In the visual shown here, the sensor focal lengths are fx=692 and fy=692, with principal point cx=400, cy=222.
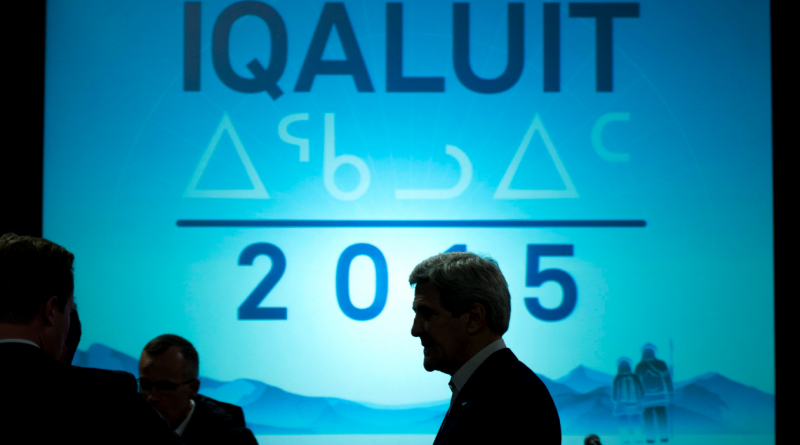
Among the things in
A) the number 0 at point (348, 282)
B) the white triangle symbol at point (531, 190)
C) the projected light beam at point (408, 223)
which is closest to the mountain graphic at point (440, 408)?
the number 0 at point (348, 282)

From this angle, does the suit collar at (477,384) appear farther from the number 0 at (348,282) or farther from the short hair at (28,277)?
the number 0 at (348,282)

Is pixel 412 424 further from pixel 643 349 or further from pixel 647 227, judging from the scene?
pixel 647 227

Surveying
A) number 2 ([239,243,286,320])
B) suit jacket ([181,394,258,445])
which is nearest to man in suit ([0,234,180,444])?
suit jacket ([181,394,258,445])

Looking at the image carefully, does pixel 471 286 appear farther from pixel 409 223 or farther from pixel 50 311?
pixel 409 223

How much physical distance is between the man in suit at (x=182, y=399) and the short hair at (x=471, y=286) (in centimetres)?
111

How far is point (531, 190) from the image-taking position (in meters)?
3.54

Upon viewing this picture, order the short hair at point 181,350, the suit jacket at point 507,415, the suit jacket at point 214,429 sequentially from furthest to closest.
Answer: the short hair at point 181,350 < the suit jacket at point 214,429 < the suit jacket at point 507,415

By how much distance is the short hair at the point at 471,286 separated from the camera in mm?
1593

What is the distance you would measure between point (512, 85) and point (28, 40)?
2521mm

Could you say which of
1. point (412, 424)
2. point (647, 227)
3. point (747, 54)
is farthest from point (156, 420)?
point (747, 54)

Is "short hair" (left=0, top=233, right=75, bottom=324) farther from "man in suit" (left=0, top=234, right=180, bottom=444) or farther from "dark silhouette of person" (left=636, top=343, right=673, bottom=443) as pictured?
"dark silhouette of person" (left=636, top=343, right=673, bottom=443)

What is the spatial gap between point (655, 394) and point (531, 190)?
1178mm

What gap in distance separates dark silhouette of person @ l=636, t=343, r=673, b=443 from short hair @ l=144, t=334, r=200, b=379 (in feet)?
7.07

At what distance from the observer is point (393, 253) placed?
3535mm
